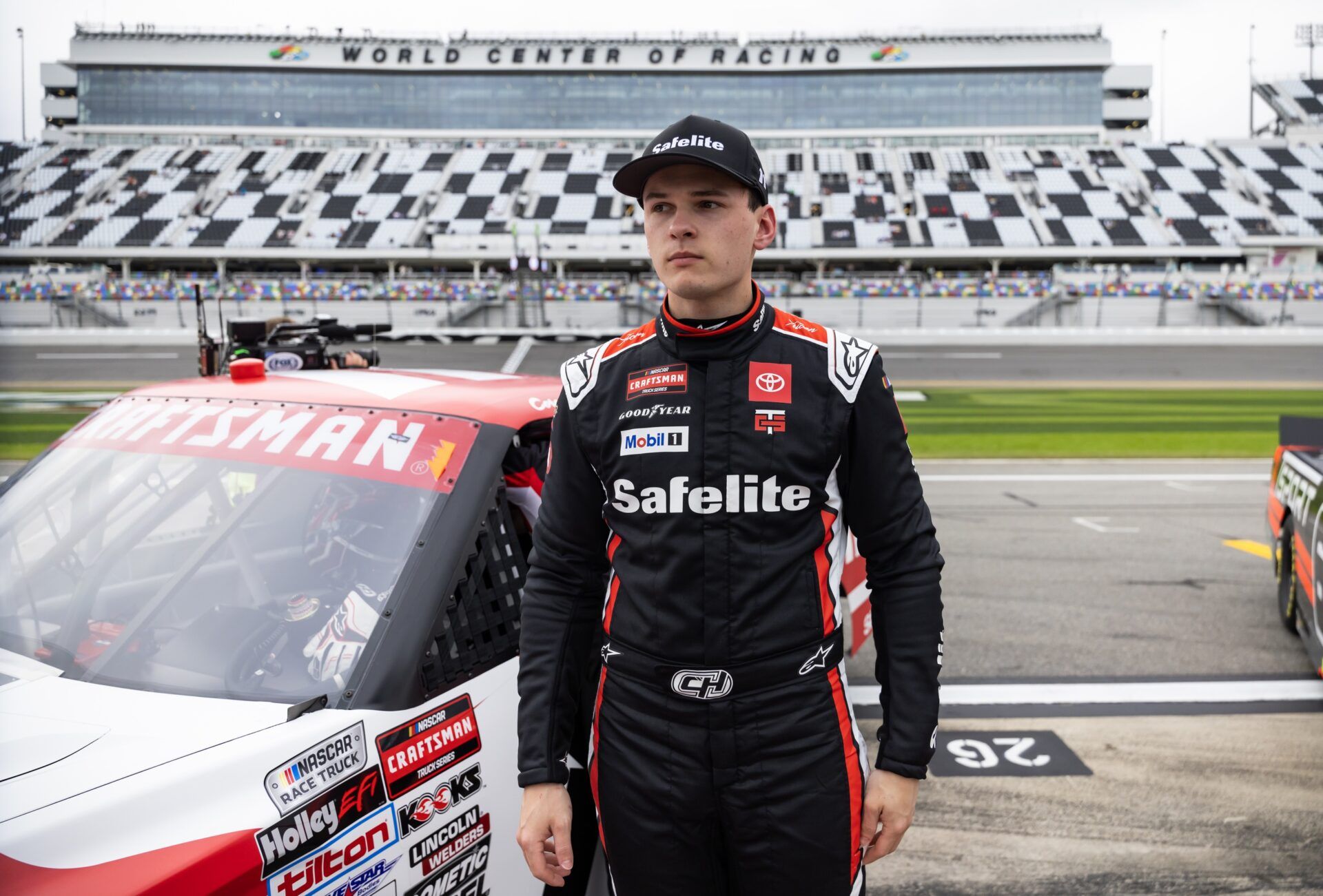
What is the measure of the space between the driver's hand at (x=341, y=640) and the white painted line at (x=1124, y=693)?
2642mm

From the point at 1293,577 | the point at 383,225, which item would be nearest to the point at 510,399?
the point at 1293,577

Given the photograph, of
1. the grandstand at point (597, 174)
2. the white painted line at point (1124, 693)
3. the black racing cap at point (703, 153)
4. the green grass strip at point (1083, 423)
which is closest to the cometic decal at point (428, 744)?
the black racing cap at point (703, 153)

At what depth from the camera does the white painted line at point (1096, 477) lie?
8867 millimetres

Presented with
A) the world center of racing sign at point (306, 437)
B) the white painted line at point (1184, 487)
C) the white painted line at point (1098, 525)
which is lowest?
the white painted line at point (1098, 525)

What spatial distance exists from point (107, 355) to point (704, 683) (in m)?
26.1

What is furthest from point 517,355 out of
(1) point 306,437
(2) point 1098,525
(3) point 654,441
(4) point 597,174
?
(4) point 597,174

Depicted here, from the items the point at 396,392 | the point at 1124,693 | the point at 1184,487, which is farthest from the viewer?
the point at 1184,487

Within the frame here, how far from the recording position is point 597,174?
5078cm

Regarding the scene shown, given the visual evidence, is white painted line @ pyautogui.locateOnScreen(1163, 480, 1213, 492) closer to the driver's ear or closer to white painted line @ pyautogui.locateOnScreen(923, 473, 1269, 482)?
white painted line @ pyautogui.locateOnScreen(923, 473, 1269, 482)

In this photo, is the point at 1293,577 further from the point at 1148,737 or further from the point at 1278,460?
the point at 1148,737

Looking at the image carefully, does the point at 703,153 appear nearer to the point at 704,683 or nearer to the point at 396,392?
the point at 704,683

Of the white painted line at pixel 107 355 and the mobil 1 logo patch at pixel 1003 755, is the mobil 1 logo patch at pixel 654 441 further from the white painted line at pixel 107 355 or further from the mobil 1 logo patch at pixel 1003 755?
the white painted line at pixel 107 355

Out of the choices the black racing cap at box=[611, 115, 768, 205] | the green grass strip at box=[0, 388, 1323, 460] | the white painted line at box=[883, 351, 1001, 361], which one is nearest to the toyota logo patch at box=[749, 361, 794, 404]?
the black racing cap at box=[611, 115, 768, 205]

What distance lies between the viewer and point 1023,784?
3143mm
